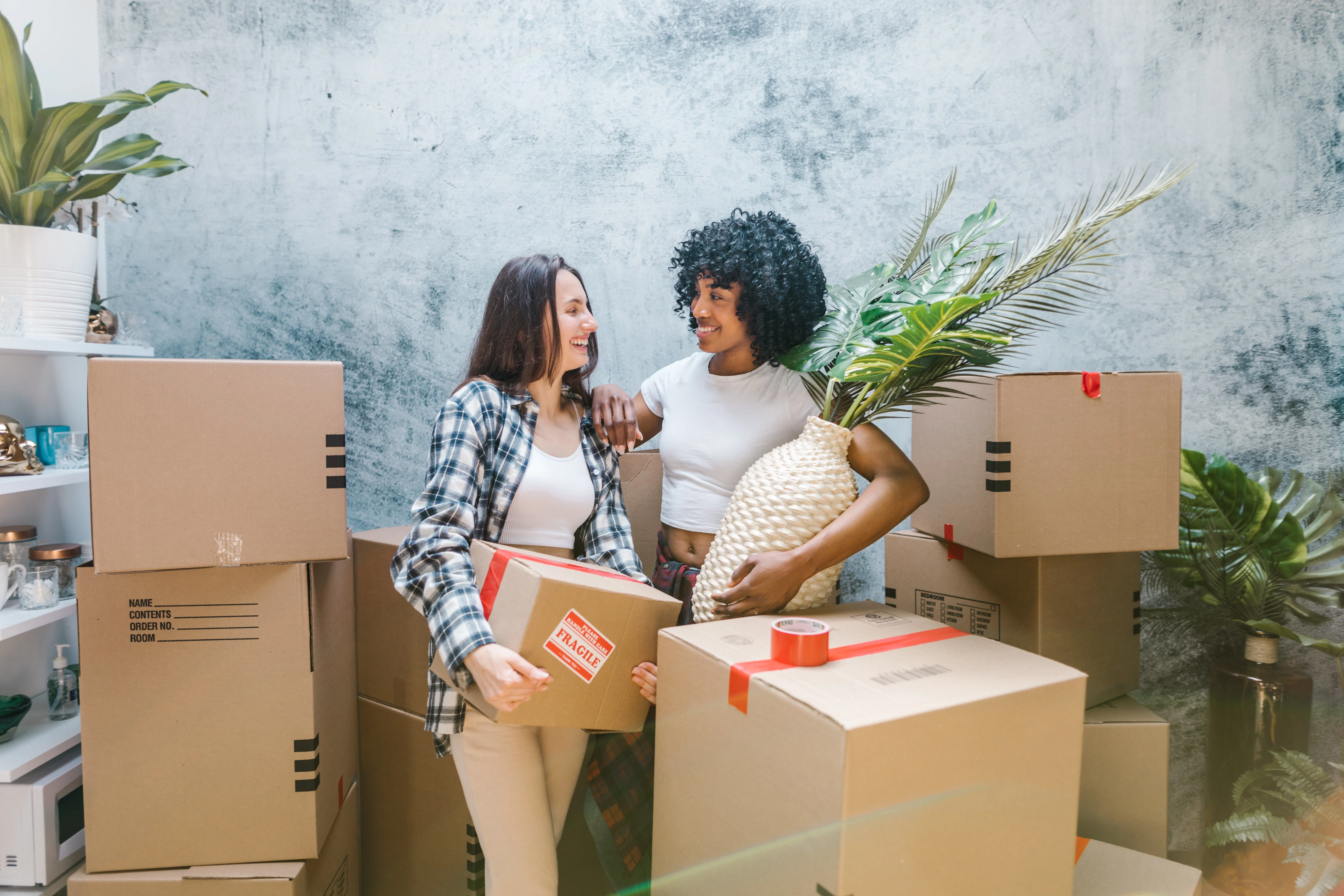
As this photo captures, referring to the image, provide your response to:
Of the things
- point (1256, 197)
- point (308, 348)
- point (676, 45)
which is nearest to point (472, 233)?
point (308, 348)

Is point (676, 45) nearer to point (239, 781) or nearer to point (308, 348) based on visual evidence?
point (308, 348)

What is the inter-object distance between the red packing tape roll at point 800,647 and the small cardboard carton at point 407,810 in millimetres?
1091

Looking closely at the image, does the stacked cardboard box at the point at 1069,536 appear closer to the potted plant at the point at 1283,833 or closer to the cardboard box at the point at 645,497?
the potted plant at the point at 1283,833

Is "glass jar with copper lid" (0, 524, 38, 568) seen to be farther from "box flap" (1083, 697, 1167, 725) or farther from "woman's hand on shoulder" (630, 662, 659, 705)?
"box flap" (1083, 697, 1167, 725)

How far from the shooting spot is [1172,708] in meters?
2.11

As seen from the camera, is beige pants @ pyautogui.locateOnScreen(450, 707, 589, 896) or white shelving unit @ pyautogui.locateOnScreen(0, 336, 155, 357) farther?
white shelving unit @ pyautogui.locateOnScreen(0, 336, 155, 357)

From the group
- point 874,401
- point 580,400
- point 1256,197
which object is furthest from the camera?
point 1256,197

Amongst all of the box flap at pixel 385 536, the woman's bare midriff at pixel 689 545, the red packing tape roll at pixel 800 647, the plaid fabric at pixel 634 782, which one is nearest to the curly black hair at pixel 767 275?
the woman's bare midriff at pixel 689 545

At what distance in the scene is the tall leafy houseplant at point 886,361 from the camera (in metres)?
1.32

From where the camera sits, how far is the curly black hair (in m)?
1.62

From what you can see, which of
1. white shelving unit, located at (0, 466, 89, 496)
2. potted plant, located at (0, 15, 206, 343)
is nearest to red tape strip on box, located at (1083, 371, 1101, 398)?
potted plant, located at (0, 15, 206, 343)

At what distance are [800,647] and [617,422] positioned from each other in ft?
2.42

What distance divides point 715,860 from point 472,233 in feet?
5.73

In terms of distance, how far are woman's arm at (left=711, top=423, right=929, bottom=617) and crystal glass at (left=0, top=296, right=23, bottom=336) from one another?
152cm
